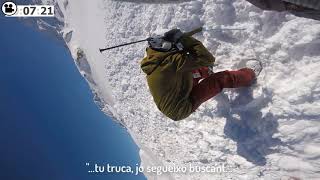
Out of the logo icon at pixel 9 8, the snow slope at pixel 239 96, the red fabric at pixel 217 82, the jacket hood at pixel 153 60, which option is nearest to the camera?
the jacket hood at pixel 153 60

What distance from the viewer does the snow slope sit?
13.1 feet

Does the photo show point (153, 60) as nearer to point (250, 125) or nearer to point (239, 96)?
point (239, 96)

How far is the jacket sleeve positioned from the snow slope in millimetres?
827

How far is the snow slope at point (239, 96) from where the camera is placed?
4008 mm

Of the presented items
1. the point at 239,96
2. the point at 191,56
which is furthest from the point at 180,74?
the point at 239,96

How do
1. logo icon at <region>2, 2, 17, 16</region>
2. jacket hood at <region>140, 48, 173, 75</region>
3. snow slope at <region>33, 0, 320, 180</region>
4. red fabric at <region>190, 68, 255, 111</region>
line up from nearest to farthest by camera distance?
jacket hood at <region>140, 48, 173, 75</region>, snow slope at <region>33, 0, 320, 180</region>, red fabric at <region>190, 68, 255, 111</region>, logo icon at <region>2, 2, 17, 16</region>

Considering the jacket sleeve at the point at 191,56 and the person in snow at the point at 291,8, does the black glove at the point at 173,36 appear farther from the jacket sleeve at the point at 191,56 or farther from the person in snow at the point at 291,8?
the person in snow at the point at 291,8

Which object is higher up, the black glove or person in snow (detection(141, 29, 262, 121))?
the black glove

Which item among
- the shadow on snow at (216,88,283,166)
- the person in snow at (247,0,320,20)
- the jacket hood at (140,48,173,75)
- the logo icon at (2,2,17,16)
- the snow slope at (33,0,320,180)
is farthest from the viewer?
the logo icon at (2,2,17,16)
